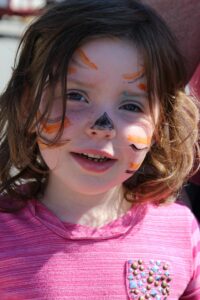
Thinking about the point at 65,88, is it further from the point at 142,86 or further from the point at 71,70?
the point at 142,86

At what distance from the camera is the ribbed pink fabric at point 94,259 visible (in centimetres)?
154

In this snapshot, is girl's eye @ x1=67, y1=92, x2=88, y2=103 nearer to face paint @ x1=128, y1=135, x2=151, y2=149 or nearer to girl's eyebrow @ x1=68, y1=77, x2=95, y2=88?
girl's eyebrow @ x1=68, y1=77, x2=95, y2=88

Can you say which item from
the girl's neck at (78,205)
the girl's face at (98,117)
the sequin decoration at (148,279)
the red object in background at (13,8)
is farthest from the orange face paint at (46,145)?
the red object in background at (13,8)

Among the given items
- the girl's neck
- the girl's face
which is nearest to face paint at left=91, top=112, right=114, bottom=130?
the girl's face

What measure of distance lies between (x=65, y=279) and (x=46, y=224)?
0.46 ft

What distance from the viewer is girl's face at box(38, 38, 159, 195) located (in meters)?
1.48

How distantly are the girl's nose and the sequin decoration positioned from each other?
34cm

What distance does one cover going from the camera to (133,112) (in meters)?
1.54

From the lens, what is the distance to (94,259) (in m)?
1.58

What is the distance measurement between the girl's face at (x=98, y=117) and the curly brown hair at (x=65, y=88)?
0.02m

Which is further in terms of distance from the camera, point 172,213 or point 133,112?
point 172,213

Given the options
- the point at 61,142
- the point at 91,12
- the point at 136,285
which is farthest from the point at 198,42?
the point at 136,285

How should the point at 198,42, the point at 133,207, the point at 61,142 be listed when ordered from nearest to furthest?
the point at 61,142
the point at 133,207
the point at 198,42

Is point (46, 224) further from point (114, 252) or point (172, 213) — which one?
point (172, 213)
